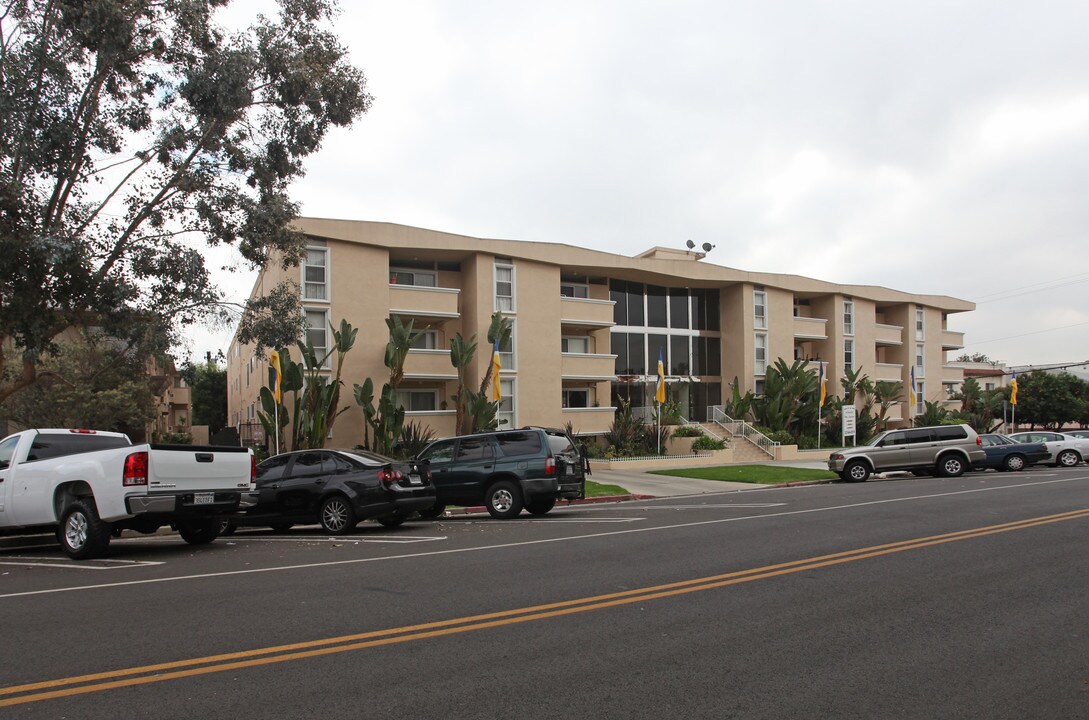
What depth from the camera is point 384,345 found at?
101 ft

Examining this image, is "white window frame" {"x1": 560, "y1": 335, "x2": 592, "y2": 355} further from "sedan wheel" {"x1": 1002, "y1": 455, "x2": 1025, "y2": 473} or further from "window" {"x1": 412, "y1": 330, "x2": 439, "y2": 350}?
"sedan wheel" {"x1": 1002, "y1": 455, "x2": 1025, "y2": 473}

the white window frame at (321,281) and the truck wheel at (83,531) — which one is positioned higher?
the white window frame at (321,281)

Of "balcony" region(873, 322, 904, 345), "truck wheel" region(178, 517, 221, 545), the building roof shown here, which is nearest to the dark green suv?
"truck wheel" region(178, 517, 221, 545)

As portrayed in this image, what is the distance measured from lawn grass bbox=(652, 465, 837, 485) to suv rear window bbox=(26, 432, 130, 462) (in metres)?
18.5

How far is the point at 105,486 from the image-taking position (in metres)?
10.8

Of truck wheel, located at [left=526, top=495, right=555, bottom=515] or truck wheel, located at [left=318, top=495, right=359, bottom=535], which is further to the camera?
truck wheel, located at [left=526, top=495, right=555, bottom=515]

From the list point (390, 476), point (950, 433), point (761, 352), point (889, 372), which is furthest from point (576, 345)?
point (390, 476)

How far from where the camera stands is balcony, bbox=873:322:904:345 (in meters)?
50.5

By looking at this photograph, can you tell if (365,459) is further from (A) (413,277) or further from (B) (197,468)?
(A) (413,277)

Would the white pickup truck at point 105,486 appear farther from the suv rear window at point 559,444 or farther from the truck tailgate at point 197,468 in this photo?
the suv rear window at point 559,444

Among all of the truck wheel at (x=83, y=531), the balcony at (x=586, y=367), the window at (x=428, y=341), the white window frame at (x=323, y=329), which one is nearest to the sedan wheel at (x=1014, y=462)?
the balcony at (x=586, y=367)

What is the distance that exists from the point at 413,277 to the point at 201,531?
22.0 m

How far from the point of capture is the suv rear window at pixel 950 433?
1026 inches

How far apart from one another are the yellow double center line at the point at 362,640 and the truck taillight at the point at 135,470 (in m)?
5.61
